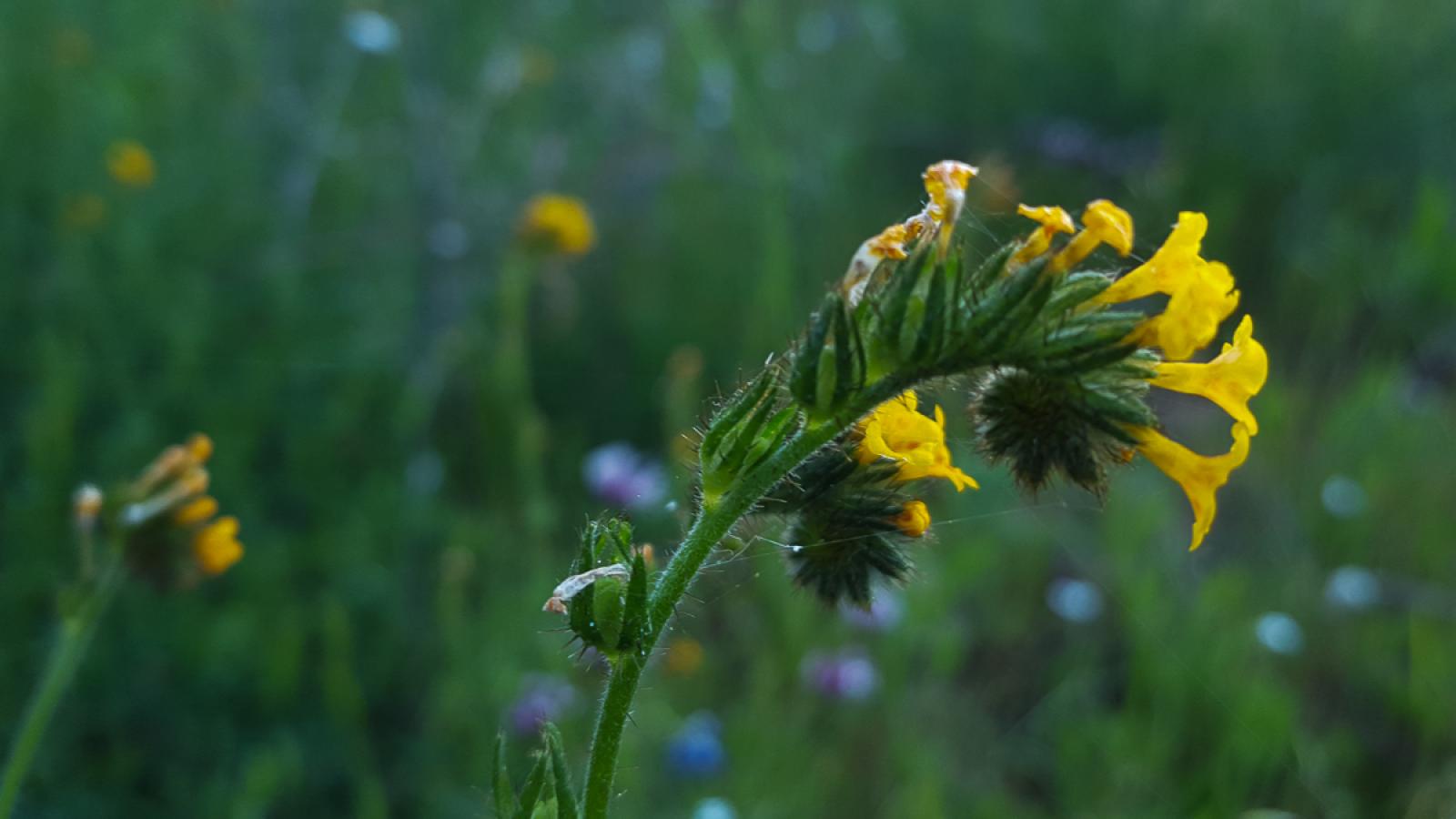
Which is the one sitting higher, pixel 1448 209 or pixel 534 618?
pixel 534 618

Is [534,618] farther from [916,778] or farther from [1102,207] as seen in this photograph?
[1102,207]

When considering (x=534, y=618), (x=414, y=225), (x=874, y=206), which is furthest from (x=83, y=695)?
(x=874, y=206)

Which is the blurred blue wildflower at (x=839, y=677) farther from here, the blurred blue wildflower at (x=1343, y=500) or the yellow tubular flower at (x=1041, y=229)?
the yellow tubular flower at (x=1041, y=229)

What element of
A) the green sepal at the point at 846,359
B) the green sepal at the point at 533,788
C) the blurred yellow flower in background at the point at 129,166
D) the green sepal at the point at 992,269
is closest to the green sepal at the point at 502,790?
the green sepal at the point at 533,788

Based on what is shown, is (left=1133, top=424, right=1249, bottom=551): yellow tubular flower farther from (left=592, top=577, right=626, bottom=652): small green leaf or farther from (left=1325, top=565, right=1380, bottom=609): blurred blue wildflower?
(left=1325, top=565, right=1380, bottom=609): blurred blue wildflower

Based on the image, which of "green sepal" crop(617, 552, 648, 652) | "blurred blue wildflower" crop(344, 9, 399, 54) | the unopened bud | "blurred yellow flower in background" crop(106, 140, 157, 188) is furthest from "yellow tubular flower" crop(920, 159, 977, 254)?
"blurred yellow flower in background" crop(106, 140, 157, 188)

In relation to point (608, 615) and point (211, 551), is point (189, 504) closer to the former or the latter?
point (211, 551)
